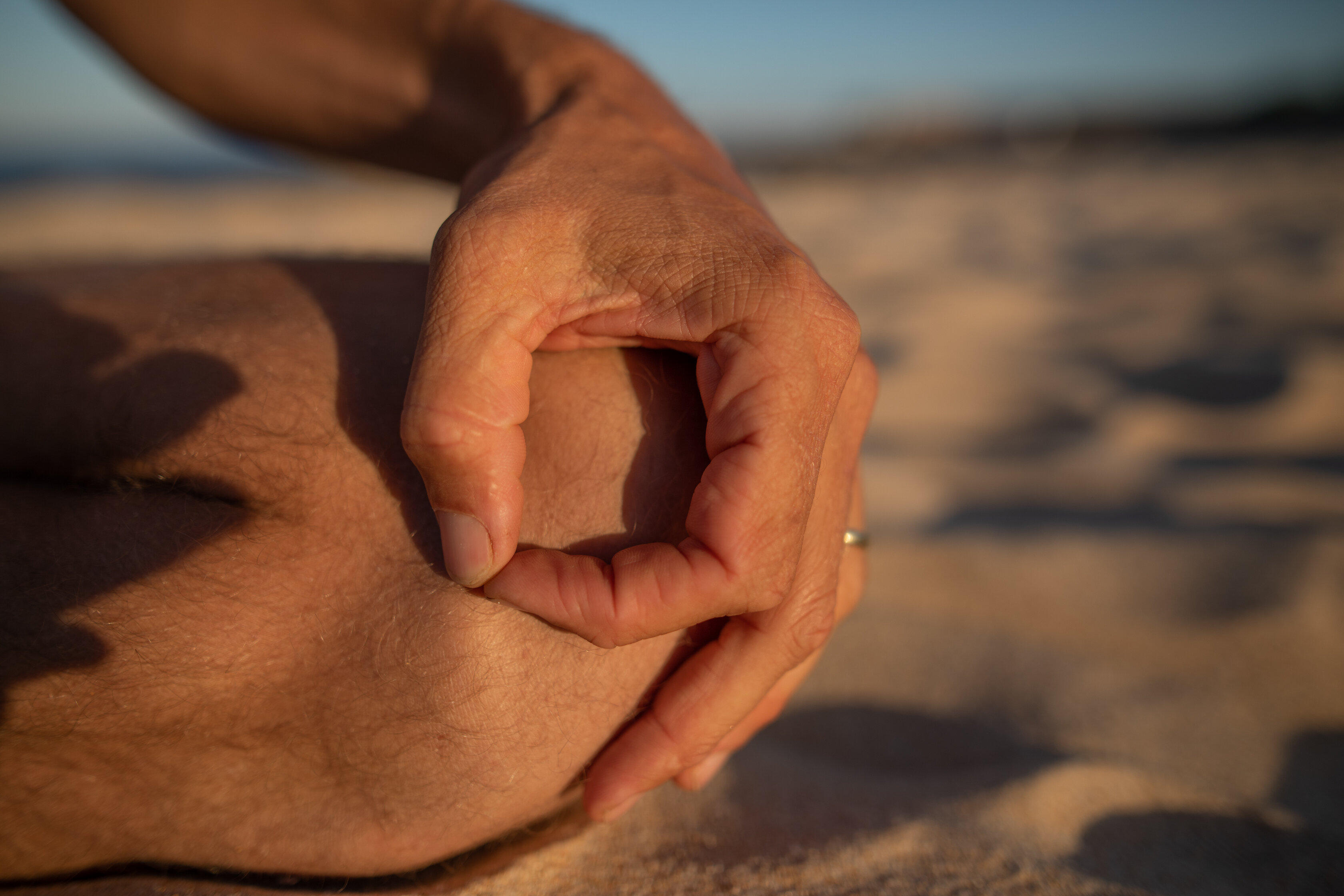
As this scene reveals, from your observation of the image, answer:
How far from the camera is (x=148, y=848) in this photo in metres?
0.81

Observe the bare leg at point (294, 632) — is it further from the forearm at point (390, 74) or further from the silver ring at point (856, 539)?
the forearm at point (390, 74)

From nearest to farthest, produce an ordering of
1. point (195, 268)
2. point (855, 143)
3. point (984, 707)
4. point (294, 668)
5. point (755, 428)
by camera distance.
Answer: point (755, 428)
point (294, 668)
point (195, 268)
point (984, 707)
point (855, 143)

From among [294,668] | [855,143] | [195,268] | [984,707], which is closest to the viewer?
[294,668]

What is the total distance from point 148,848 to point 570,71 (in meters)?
1.05

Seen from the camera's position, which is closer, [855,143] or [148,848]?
[148,848]

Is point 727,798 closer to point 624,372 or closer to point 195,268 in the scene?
point 624,372

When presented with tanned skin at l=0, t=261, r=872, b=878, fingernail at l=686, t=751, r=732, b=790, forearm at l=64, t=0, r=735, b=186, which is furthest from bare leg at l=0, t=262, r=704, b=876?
forearm at l=64, t=0, r=735, b=186

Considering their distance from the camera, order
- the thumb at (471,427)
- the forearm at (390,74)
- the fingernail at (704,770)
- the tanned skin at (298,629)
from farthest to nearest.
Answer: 1. the forearm at (390,74)
2. the fingernail at (704,770)
3. the tanned skin at (298,629)
4. the thumb at (471,427)

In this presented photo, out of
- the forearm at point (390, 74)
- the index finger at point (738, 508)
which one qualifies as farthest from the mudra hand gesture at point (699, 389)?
the forearm at point (390, 74)

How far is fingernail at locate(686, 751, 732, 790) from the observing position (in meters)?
0.89

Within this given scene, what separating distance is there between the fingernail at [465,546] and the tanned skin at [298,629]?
0.05 m

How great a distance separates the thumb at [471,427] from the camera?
2.15ft

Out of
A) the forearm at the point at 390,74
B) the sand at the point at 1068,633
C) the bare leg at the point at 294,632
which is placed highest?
the forearm at the point at 390,74

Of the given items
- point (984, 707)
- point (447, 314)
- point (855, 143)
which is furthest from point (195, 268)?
point (855, 143)
